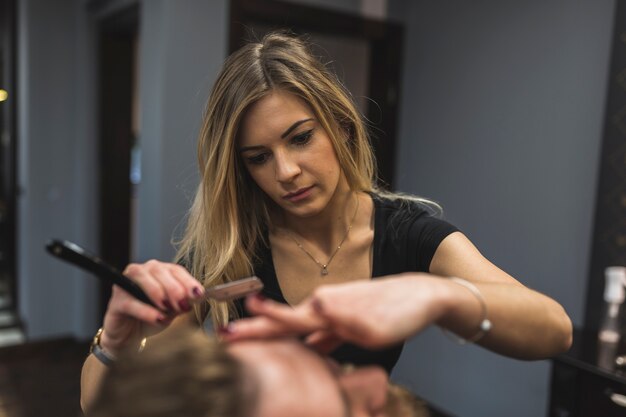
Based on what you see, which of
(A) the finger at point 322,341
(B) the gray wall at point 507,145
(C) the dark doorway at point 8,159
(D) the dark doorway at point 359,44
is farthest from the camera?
(C) the dark doorway at point 8,159

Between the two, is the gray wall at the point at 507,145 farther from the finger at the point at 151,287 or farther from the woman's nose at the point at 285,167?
the finger at the point at 151,287

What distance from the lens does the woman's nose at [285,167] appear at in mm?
1046

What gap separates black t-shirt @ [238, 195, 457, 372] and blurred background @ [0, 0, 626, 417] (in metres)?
0.79

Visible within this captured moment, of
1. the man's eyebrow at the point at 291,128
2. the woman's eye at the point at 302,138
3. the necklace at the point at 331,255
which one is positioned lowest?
the necklace at the point at 331,255

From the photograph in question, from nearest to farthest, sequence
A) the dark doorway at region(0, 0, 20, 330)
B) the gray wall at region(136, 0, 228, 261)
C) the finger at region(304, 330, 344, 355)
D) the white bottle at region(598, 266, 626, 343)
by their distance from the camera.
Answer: the finger at region(304, 330, 344, 355), the white bottle at region(598, 266, 626, 343), the gray wall at region(136, 0, 228, 261), the dark doorway at region(0, 0, 20, 330)

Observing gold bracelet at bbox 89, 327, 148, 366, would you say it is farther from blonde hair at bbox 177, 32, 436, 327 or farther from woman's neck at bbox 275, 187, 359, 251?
woman's neck at bbox 275, 187, 359, 251

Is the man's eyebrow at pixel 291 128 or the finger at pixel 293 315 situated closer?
the finger at pixel 293 315

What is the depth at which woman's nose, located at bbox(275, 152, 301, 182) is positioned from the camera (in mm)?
1046

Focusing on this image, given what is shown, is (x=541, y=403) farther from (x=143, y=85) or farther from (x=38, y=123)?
(x=38, y=123)

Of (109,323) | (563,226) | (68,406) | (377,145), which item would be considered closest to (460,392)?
(563,226)

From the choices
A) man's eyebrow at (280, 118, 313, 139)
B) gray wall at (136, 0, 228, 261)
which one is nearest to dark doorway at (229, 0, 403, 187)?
gray wall at (136, 0, 228, 261)

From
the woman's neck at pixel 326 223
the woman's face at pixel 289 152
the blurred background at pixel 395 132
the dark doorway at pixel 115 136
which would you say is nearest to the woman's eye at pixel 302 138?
the woman's face at pixel 289 152

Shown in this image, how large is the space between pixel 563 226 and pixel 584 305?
343 millimetres

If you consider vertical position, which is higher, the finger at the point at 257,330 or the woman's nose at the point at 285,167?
the woman's nose at the point at 285,167
